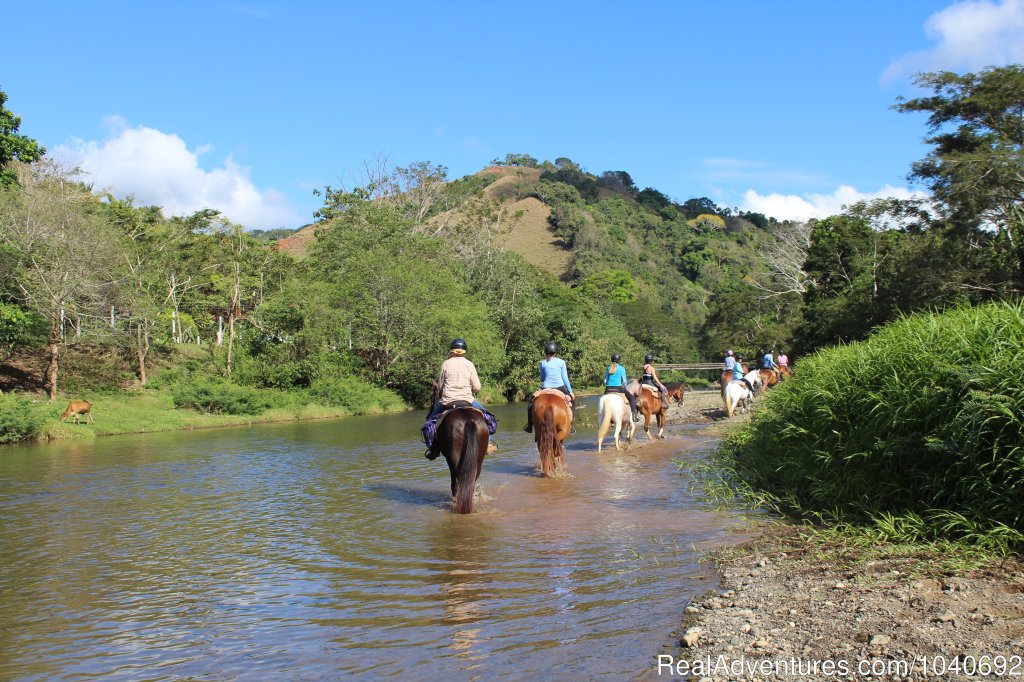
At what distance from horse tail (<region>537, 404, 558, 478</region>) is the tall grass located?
356 centimetres

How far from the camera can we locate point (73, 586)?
23.4 feet

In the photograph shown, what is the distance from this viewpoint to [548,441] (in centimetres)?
1248

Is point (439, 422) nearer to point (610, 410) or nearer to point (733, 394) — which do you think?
point (610, 410)

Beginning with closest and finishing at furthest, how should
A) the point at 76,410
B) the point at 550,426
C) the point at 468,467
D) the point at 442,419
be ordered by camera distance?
the point at 468,467, the point at 442,419, the point at 550,426, the point at 76,410

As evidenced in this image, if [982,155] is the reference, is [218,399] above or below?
below

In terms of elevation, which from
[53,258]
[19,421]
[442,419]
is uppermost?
[53,258]

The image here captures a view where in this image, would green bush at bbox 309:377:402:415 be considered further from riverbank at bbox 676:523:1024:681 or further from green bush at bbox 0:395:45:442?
riverbank at bbox 676:523:1024:681

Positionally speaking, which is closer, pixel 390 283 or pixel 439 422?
pixel 439 422

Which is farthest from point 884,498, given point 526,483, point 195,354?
point 195,354

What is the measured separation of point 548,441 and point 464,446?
305 cm

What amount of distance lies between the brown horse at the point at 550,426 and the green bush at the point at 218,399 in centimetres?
2036

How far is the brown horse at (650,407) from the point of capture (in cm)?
Result: 1731

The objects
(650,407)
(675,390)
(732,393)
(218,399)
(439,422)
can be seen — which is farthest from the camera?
(218,399)

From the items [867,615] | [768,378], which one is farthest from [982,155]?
[867,615]
